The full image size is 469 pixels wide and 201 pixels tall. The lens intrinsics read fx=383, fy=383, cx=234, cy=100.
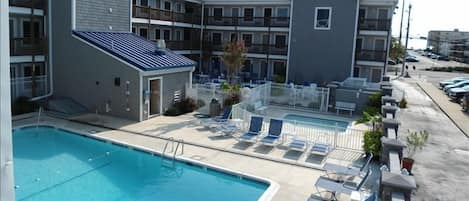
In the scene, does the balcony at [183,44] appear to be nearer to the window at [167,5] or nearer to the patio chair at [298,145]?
the window at [167,5]

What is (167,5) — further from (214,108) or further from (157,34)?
(214,108)

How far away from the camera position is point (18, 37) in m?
21.5

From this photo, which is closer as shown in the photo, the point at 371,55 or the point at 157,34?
the point at 371,55

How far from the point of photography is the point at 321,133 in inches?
691

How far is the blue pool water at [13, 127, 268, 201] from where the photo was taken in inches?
472

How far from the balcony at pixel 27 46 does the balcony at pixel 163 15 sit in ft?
30.1

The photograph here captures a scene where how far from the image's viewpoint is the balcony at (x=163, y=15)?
30867 mm

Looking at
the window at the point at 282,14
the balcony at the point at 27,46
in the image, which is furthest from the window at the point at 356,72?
the balcony at the point at 27,46

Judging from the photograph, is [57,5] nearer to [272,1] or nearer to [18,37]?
[18,37]

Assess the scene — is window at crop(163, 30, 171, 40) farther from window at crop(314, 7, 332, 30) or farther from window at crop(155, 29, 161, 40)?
window at crop(314, 7, 332, 30)

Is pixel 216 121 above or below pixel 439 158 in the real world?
above

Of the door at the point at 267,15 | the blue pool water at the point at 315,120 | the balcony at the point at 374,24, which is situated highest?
the door at the point at 267,15

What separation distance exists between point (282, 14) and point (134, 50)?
60.3 ft

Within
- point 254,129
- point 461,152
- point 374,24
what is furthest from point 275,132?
point 374,24
